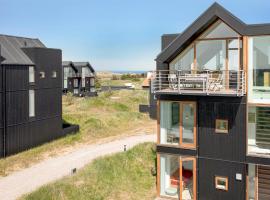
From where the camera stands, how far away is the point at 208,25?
16984 millimetres

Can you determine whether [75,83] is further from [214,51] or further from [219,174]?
[219,174]

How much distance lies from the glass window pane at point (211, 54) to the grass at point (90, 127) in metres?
13.5

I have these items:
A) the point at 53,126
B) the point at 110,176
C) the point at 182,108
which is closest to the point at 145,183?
the point at 110,176

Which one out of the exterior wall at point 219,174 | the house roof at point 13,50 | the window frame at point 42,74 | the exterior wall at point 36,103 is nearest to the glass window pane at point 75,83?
the house roof at point 13,50

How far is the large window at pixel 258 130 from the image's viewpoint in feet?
53.2

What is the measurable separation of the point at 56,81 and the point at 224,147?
18741 mm

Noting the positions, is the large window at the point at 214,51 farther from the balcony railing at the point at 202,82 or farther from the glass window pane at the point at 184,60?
the balcony railing at the point at 202,82

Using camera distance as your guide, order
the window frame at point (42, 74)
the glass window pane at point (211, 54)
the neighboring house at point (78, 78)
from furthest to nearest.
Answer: the neighboring house at point (78, 78)
the window frame at point (42, 74)
the glass window pane at point (211, 54)

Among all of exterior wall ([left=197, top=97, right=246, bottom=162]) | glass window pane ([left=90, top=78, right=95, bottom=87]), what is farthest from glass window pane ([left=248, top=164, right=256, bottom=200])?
glass window pane ([left=90, top=78, right=95, bottom=87])

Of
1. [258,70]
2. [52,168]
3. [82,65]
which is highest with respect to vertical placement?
[82,65]

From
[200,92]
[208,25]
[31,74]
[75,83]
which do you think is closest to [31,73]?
[31,74]

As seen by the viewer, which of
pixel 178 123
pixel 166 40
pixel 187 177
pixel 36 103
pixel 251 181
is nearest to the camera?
pixel 251 181

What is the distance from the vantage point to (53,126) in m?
29.8

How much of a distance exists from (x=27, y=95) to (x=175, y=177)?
14296 millimetres
